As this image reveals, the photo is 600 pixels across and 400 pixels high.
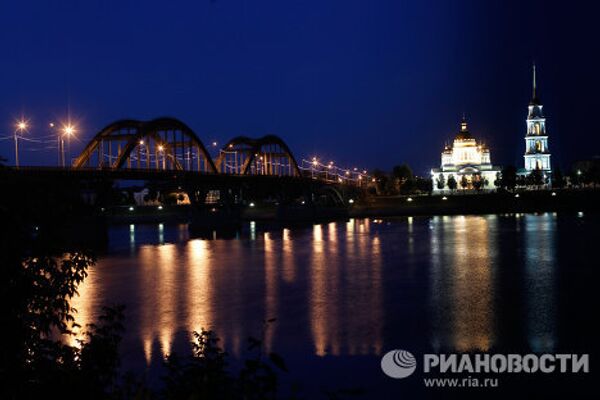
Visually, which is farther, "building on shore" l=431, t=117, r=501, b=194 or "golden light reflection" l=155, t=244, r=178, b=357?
"building on shore" l=431, t=117, r=501, b=194

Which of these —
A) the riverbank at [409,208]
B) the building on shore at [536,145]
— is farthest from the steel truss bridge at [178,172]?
the building on shore at [536,145]

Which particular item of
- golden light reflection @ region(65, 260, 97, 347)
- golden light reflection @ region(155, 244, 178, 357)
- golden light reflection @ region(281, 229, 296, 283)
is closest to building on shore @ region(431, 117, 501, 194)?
golden light reflection @ region(281, 229, 296, 283)

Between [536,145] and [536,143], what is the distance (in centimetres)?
52

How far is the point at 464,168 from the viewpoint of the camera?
13900cm

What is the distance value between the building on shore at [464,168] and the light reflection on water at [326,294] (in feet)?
272

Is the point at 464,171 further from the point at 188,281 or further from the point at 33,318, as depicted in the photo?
the point at 33,318

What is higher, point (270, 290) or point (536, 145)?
point (536, 145)

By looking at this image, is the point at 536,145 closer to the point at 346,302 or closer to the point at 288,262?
the point at 288,262

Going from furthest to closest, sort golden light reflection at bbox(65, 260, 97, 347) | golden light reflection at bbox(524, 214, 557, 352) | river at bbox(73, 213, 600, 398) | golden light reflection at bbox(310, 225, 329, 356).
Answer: golden light reflection at bbox(65, 260, 97, 347) → golden light reflection at bbox(310, 225, 329, 356) → golden light reflection at bbox(524, 214, 557, 352) → river at bbox(73, 213, 600, 398)

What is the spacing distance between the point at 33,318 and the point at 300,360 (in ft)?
32.0

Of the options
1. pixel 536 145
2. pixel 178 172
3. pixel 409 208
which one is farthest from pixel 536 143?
pixel 178 172

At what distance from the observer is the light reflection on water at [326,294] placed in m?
18.0

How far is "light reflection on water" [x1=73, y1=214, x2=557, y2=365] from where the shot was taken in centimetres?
1795

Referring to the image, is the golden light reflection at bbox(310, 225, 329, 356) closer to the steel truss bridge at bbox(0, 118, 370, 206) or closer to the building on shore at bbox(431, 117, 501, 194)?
the steel truss bridge at bbox(0, 118, 370, 206)
